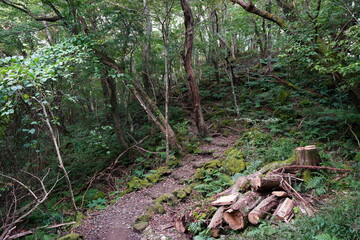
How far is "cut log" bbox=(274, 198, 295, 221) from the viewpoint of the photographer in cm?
362

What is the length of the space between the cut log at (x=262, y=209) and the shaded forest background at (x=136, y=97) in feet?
5.30

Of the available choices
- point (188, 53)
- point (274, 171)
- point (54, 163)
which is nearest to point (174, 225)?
point (274, 171)

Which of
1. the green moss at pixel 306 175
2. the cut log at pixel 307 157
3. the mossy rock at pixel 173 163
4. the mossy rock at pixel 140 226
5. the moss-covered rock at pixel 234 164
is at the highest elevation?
the cut log at pixel 307 157

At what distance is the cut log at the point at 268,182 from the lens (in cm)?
433

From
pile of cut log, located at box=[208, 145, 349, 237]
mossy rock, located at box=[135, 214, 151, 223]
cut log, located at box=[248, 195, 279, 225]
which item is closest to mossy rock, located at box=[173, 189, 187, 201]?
mossy rock, located at box=[135, 214, 151, 223]

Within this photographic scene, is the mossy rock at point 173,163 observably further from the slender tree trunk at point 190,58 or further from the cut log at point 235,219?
the cut log at point 235,219

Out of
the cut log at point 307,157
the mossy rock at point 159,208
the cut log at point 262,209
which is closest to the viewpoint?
the cut log at point 262,209

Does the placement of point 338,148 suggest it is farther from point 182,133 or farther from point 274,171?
point 182,133

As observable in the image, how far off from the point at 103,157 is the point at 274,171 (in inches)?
324

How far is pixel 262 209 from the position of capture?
3857mm

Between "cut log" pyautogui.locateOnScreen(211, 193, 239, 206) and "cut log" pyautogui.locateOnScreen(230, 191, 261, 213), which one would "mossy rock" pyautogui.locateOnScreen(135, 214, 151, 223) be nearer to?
"cut log" pyautogui.locateOnScreen(211, 193, 239, 206)

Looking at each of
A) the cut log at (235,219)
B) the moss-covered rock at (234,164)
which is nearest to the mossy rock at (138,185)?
the moss-covered rock at (234,164)

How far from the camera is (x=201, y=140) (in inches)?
415

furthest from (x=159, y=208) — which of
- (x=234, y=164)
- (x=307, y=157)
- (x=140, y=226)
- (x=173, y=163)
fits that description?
(x=307, y=157)
